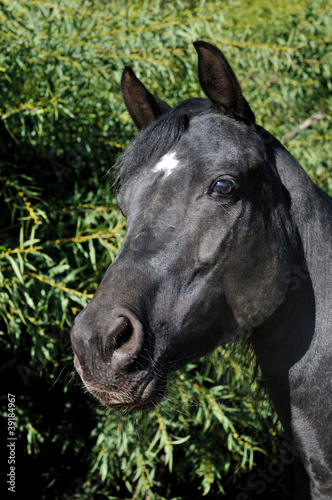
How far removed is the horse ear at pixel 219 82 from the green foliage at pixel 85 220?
1347mm

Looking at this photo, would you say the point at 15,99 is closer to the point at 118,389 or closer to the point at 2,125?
the point at 2,125

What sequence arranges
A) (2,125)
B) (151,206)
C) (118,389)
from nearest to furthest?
(118,389) → (151,206) → (2,125)

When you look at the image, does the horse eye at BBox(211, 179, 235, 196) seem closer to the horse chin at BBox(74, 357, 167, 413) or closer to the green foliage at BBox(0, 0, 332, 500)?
the horse chin at BBox(74, 357, 167, 413)

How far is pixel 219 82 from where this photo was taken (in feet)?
5.15

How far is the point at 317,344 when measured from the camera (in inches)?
63.9

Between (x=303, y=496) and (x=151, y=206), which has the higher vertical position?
(x=151, y=206)

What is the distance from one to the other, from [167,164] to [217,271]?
34 centimetres

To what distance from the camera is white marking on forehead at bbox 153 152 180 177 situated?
1.50 metres

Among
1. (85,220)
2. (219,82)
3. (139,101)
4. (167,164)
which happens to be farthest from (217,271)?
(85,220)

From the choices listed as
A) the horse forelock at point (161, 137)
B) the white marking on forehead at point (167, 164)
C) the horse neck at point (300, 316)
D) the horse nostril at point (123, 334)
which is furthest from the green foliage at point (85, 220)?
the horse nostril at point (123, 334)

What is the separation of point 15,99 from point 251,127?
1704 millimetres

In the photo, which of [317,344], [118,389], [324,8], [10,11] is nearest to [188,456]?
[317,344]

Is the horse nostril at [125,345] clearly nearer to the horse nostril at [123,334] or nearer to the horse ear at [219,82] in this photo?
the horse nostril at [123,334]

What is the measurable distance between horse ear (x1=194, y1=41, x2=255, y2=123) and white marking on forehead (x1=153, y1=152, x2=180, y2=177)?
0.24 m
